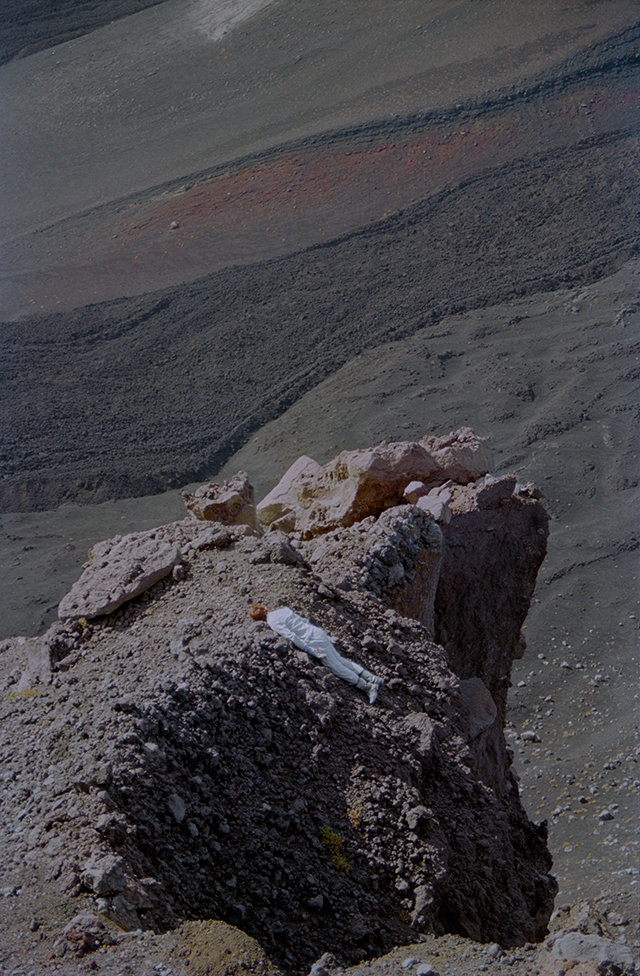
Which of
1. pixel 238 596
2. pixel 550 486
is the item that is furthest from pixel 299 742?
pixel 550 486

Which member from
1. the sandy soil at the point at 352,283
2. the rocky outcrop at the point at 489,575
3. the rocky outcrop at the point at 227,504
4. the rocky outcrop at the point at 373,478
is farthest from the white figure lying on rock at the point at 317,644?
the sandy soil at the point at 352,283

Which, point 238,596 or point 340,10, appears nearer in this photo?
point 238,596

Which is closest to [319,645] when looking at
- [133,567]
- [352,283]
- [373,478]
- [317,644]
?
[317,644]

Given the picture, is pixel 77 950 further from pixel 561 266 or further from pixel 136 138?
pixel 136 138

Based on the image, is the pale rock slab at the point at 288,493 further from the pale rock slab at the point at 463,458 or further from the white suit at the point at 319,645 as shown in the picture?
the white suit at the point at 319,645

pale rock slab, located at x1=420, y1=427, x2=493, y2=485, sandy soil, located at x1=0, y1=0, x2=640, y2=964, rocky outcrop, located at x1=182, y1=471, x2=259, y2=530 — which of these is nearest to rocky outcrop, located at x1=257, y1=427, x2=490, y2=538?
pale rock slab, located at x1=420, y1=427, x2=493, y2=485

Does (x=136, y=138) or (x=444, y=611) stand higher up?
(x=136, y=138)
